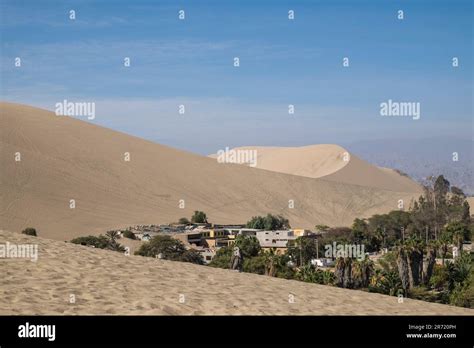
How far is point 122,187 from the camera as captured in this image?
105 metres

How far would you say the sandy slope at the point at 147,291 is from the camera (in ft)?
49.2

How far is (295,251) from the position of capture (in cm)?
6153

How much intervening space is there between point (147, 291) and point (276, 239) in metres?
55.2

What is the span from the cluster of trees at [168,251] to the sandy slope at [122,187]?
66.3 feet

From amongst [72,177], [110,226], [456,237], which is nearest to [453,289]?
[456,237]

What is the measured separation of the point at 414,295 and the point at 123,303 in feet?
79.5

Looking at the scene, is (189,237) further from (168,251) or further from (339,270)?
(339,270)

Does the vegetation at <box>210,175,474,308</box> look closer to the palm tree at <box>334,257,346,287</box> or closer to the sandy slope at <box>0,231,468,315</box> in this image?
the palm tree at <box>334,257,346,287</box>

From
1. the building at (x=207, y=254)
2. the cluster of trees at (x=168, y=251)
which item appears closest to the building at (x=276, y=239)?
the building at (x=207, y=254)

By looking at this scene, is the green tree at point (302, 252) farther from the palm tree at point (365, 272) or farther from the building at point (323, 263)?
the palm tree at point (365, 272)

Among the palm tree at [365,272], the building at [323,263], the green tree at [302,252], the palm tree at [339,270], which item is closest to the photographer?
the palm tree at [339,270]

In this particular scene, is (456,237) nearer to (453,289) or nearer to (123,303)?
(453,289)

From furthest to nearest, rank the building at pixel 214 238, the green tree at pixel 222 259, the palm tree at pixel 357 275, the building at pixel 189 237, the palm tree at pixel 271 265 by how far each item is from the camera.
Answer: the building at pixel 214 238, the building at pixel 189 237, the green tree at pixel 222 259, the palm tree at pixel 271 265, the palm tree at pixel 357 275

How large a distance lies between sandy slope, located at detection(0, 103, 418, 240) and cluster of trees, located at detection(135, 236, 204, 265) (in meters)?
20.2
